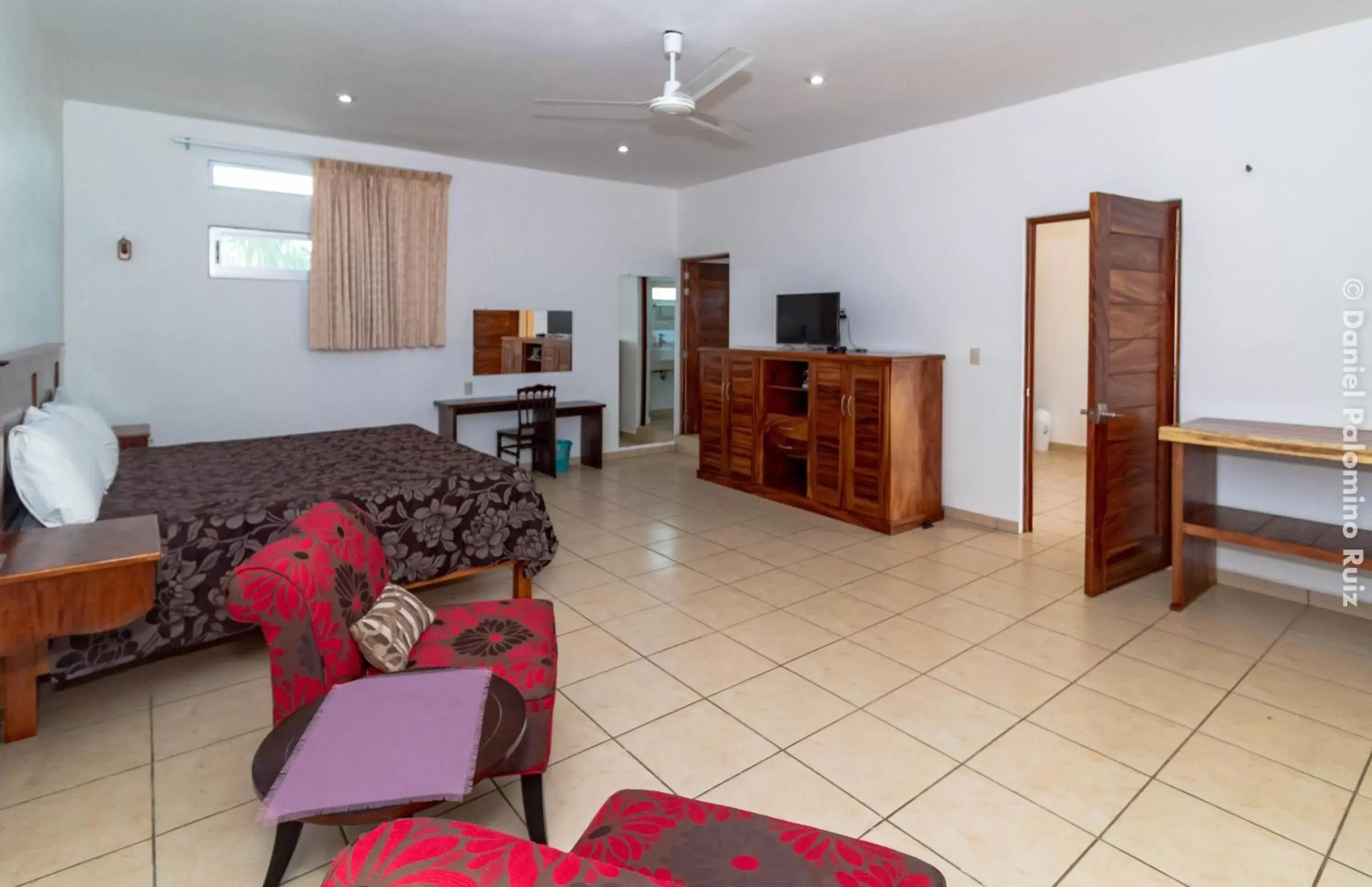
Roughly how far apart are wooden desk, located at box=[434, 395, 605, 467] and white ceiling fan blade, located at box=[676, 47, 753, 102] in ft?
10.5

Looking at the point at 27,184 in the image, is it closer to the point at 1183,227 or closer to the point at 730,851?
the point at 730,851

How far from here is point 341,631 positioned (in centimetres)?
204

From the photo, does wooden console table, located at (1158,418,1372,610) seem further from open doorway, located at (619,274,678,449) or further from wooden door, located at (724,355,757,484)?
open doorway, located at (619,274,678,449)

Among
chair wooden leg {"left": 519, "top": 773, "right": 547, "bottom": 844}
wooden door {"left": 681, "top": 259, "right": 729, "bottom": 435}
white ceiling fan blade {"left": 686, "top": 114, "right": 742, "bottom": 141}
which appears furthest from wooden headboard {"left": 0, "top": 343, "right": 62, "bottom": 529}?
wooden door {"left": 681, "top": 259, "right": 729, "bottom": 435}

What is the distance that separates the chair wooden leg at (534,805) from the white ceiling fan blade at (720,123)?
127 inches

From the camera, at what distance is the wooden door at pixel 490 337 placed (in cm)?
673

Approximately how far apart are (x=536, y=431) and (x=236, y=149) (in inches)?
124

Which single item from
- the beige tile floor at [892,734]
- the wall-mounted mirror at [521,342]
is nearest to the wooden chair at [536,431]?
the wall-mounted mirror at [521,342]

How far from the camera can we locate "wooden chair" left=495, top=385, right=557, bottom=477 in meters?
6.57

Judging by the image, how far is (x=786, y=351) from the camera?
5953 millimetres

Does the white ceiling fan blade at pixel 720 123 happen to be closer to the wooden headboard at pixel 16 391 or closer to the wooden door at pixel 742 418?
the wooden door at pixel 742 418

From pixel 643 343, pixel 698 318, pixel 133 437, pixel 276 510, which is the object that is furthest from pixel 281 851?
pixel 643 343

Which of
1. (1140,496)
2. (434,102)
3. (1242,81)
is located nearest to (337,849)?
(1140,496)

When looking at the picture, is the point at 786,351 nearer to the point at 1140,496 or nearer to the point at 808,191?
the point at 808,191
